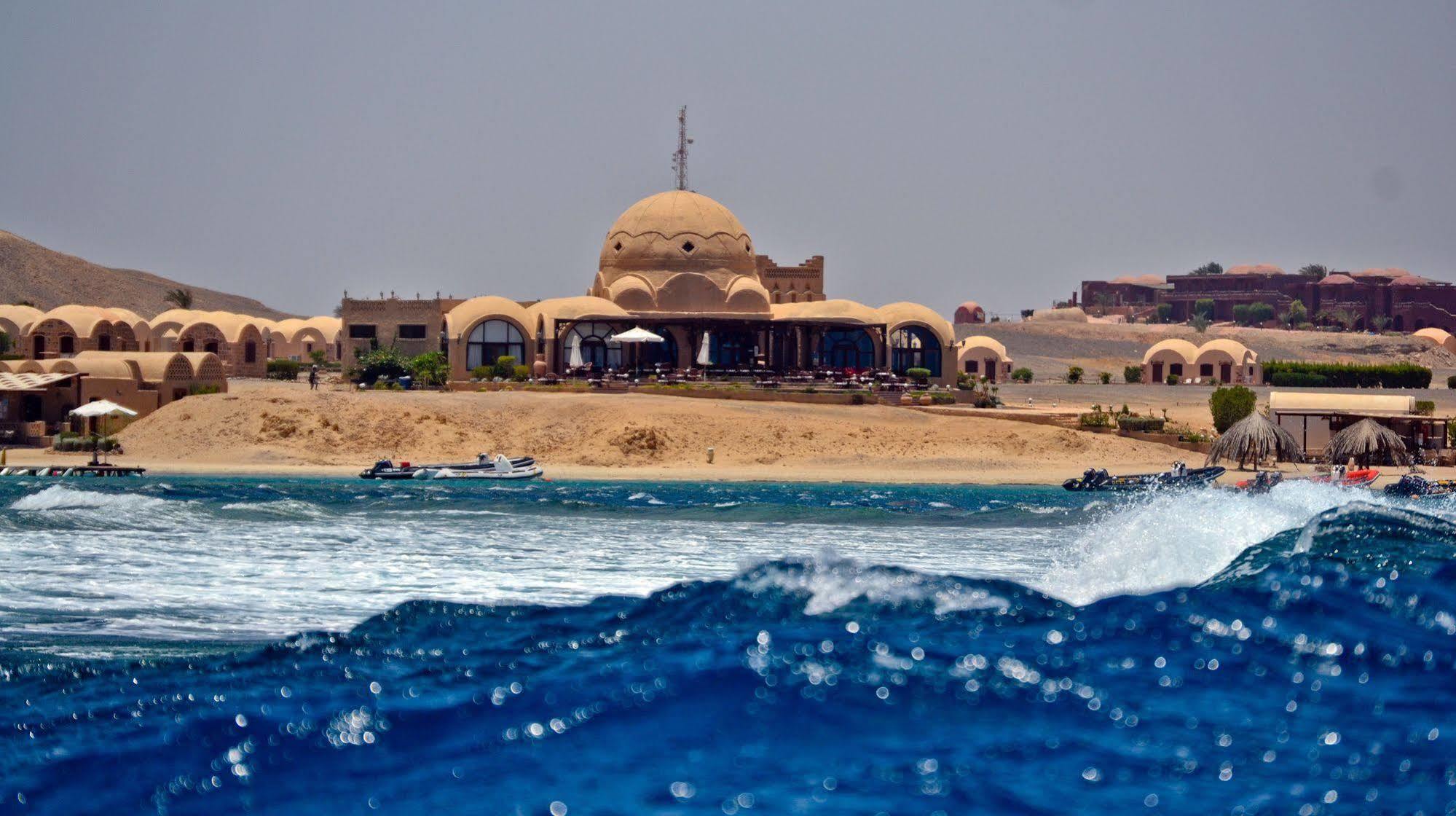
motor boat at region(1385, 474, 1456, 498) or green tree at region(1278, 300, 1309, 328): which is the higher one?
green tree at region(1278, 300, 1309, 328)

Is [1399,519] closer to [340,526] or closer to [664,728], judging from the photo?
[664,728]

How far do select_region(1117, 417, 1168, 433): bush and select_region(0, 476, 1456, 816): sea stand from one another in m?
26.0

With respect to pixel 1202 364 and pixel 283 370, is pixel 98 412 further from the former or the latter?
pixel 1202 364

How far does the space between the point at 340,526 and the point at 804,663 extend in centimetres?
1465

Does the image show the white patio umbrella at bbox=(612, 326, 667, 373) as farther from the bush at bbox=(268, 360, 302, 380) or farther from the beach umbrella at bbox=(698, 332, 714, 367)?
the bush at bbox=(268, 360, 302, 380)

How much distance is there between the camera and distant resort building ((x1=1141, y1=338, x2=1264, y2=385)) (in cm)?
6812

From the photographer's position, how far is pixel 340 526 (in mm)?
23609

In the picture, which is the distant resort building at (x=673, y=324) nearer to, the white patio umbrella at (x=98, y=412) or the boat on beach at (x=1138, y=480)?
the white patio umbrella at (x=98, y=412)

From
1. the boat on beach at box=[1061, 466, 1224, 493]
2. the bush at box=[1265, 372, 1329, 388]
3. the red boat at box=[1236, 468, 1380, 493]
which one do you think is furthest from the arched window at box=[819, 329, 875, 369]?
the red boat at box=[1236, 468, 1380, 493]

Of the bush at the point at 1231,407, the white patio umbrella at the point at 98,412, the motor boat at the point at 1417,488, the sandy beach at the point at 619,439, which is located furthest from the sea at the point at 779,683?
the bush at the point at 1231,407

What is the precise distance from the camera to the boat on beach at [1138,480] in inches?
1358

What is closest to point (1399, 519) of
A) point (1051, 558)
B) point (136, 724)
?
point (1051, 558)

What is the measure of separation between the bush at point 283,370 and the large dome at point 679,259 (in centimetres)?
1163

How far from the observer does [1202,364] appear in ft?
227
